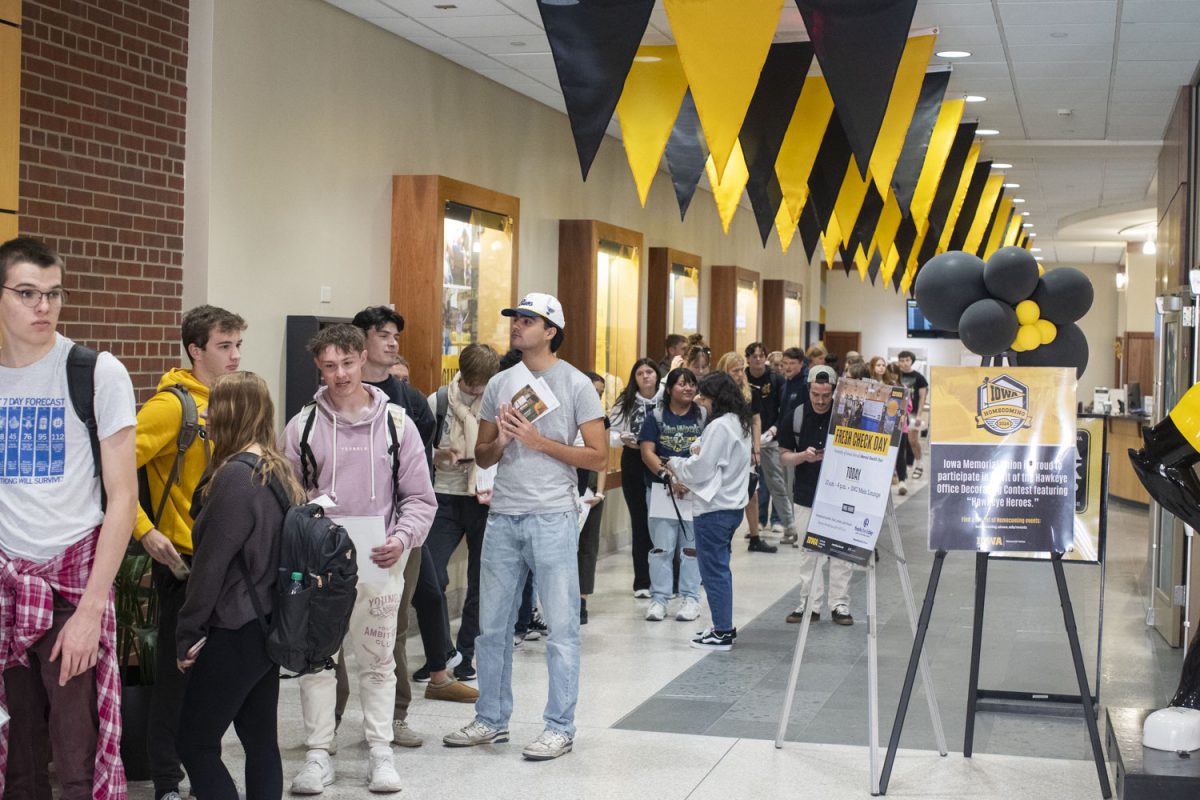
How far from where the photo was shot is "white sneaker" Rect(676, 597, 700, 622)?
7438mm

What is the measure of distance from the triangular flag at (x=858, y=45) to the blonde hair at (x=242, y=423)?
8.42ft

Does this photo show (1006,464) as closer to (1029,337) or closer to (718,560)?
(1029,337)

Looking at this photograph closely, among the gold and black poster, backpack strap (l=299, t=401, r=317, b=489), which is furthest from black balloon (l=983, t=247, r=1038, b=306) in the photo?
backpack strap (l=299, t=401, r=317, b=489)

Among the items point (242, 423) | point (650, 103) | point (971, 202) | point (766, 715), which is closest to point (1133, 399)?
point (971, 202)

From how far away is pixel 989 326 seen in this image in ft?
16.7

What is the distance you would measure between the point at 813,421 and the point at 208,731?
4987 millimetres

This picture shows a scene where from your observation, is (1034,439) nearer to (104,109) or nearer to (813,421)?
(813,421)

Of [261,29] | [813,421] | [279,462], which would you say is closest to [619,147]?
[813,421]

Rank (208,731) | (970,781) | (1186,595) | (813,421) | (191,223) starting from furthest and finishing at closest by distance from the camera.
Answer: (813,421) → (1186,595) → (191,223) → (970,781) → (208,731)

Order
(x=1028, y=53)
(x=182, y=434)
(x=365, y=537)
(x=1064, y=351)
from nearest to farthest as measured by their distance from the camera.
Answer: (x=182, y=434)
(x=365, y=537)
(x=1064, y=351)
(x=1028, y=53)

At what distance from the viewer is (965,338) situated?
5180 mm

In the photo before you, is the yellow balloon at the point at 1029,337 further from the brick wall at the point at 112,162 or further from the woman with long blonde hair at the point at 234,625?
the brick wall at the point at 112,162

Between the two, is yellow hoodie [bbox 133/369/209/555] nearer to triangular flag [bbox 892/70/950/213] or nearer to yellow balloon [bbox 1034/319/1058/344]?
yellow balloon [bbox 1034/319/1058/344]

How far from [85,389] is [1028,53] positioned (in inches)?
238
